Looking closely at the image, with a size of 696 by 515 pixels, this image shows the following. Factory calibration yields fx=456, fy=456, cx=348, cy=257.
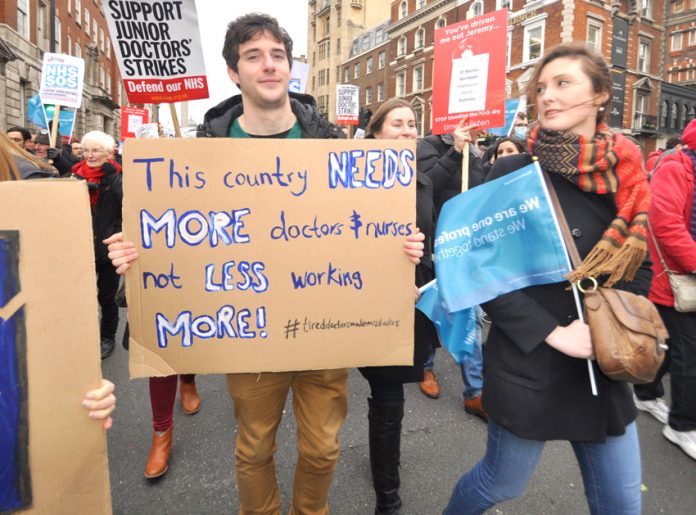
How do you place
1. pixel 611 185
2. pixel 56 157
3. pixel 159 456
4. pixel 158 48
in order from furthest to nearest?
pixel 56 157 → pixel 159 456 → pixel 158 48 → pixel 611 185

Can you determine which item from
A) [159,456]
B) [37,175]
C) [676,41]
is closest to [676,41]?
[676,41]

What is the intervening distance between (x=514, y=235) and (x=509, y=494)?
0.94 metres

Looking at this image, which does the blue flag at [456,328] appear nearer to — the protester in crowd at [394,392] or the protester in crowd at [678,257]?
the protester in crowd at [394,392]

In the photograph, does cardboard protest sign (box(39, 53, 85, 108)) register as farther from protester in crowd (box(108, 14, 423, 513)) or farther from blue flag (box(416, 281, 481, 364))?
blue flag (box(416, 281, 481, 364))

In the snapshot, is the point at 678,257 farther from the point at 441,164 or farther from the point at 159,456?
the point at 159,456

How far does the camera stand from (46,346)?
1056 millimetres

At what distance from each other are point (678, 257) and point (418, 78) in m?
38.4

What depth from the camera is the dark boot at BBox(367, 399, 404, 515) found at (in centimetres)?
215

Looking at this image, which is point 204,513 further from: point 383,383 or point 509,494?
point 509,494

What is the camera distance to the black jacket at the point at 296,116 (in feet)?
6.25

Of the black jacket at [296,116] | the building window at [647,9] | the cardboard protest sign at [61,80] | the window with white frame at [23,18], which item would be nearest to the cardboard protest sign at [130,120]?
the cardboard protest sign at [61,80]

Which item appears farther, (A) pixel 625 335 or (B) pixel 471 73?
(B) pixel 471 73

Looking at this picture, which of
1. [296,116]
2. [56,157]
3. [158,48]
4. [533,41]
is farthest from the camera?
[533,41]

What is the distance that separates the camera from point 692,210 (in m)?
2.72
